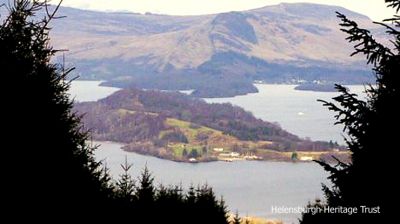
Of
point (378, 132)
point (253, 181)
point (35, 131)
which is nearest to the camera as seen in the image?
point (378, 132)

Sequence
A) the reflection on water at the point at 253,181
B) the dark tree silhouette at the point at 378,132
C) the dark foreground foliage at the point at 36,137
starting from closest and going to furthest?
1. the dark foreground foliage at the point at 36,137
2. the dark tree silhouette at the point at 378,132
3. the reflection on water at the point at 253,181

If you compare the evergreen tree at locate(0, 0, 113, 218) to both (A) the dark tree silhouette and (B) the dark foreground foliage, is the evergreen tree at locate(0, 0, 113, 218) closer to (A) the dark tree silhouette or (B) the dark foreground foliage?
(B) the dark foreground foliage

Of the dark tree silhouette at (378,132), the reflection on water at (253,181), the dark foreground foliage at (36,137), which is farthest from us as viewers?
the reflection on water at (253,181)

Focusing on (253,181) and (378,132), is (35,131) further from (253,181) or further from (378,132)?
(253,181)

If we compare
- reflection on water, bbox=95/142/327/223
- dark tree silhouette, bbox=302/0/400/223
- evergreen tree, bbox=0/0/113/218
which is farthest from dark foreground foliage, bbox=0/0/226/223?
reflection on water, bbox=95/142/327/223

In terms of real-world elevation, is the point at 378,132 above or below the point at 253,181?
below

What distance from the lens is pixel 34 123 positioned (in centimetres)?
737

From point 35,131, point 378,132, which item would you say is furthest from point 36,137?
point 378,132

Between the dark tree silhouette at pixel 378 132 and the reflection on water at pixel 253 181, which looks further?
the reflection on water at pixel 253 181

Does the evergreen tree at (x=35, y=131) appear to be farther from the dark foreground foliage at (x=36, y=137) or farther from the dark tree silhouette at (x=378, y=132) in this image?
the dark tree silhouette at (x=378, y=132)

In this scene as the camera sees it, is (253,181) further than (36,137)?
Yes

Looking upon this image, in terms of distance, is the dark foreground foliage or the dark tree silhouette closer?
the dark foreground foliage

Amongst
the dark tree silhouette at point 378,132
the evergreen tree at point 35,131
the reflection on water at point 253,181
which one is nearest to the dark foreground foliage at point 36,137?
the evergreen tree at point 35,131

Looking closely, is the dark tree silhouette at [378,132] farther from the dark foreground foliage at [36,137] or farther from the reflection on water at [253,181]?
the reflection on water at [253,181]
